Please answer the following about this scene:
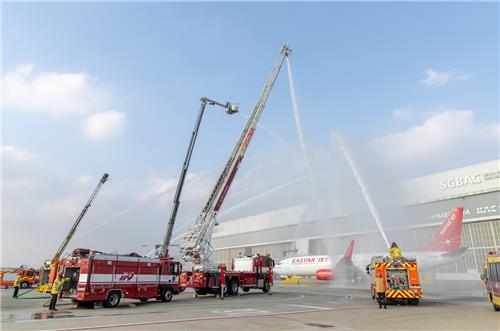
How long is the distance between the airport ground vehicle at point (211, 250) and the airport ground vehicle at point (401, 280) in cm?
1240

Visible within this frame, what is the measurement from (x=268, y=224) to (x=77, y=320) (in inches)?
3492

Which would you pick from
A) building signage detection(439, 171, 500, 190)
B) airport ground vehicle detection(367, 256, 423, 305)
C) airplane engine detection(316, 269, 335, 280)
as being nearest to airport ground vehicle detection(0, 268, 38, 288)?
airplane engine detection(316, 269, 335, 280)

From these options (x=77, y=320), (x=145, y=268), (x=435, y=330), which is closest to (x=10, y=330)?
(x=77, y=320)

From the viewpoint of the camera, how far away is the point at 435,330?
1136 cm

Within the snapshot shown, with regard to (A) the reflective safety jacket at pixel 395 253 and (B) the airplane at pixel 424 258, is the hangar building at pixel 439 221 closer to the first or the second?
(B) the airplane at pixel 424 258

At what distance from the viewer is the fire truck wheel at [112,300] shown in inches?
806

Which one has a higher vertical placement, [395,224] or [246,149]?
[246,149]

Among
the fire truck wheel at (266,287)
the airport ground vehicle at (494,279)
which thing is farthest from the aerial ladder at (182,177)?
the airport ground vehicle at (494,279)

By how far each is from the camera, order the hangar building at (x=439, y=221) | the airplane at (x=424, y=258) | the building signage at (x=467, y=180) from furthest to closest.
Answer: the building signage at (x=467, y=180)
the hangar building at (x=439, y=221)
the airplane at (x=424, y=258)

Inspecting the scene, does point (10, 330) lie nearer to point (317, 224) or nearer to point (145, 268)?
point (145, 268)

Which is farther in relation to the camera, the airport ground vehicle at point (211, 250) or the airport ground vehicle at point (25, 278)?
the airport ground vehicle at point (25, 278)

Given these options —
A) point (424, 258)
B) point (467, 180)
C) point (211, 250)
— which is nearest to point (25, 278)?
point (211, 250)

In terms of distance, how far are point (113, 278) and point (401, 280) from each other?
1775cm

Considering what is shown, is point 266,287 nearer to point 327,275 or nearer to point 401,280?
point 401,280
